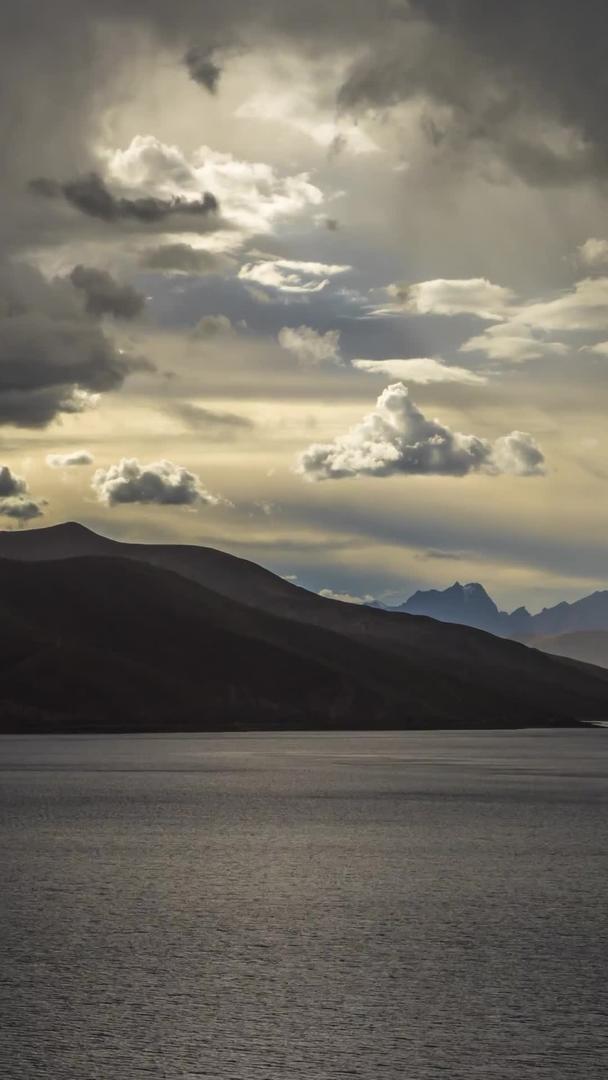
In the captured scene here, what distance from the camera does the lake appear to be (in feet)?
75.6

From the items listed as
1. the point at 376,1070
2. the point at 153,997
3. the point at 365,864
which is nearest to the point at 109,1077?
the point at 376,1070

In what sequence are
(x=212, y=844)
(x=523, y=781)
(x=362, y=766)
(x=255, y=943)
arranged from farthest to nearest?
(x=362, y=766)
(x=523, y=781)
(x=212, y=844)
(x=255, y=943)

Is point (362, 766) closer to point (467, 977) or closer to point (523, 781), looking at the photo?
point (523, 781)

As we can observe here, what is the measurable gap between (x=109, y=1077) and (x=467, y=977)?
10.7 meters

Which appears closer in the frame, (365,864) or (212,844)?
(365,864)

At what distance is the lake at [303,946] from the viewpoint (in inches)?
907

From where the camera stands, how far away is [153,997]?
90.5ft

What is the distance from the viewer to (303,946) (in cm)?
3384

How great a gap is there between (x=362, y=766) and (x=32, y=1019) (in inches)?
5182

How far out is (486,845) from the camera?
61250mm

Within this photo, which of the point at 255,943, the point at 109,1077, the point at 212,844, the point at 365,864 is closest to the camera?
the point at 109,1077

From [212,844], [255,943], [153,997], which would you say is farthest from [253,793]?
[153,997]

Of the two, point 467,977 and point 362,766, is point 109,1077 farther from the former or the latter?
point 362,766

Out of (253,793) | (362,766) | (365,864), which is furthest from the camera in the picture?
(362,766)
